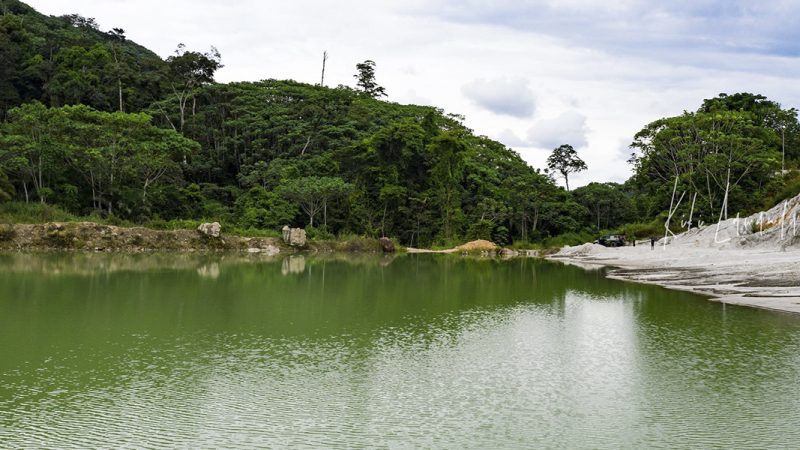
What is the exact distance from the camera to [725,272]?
3294 cm

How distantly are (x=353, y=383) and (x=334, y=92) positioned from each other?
81.0 metres

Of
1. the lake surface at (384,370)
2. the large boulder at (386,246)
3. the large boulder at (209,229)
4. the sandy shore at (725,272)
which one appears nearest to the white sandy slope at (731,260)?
the sandy shore at (725,272)

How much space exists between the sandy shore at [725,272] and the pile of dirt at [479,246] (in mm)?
17848

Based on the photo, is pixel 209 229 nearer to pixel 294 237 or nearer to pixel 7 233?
pixel 294 237

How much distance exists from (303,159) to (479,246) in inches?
917

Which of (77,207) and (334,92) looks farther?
(334,92)

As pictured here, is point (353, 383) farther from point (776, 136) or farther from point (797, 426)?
point (776, 136)

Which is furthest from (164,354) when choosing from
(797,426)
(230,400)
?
(797,426)

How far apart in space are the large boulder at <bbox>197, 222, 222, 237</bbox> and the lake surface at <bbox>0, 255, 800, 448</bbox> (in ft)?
91.7

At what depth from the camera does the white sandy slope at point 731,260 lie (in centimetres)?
2739

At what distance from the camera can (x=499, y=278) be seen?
130 feet

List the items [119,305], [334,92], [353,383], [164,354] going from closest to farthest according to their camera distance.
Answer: [353,383], [164,354], [119,305], [334,92]

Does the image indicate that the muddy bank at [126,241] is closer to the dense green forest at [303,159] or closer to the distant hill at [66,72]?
the dense green forest at [303,159]

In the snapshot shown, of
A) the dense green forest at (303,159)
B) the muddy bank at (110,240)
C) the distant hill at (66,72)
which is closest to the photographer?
the muddy bank at (110,240)
